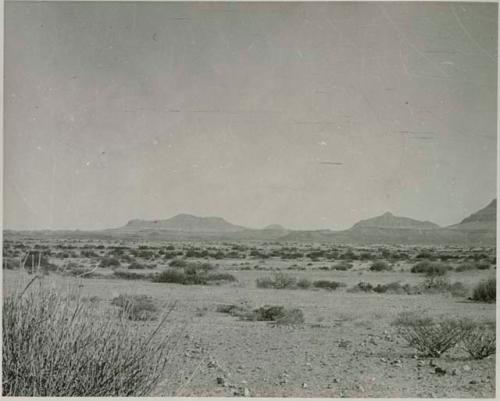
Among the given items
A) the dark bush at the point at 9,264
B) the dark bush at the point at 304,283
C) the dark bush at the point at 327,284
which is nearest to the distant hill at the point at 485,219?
the dark bush at the point at 327,284

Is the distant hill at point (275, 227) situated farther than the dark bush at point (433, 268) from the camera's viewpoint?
Yes

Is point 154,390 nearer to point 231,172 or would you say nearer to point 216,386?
point 216,386

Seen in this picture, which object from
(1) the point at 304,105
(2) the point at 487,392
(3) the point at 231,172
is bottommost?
(2) the point at 487,392

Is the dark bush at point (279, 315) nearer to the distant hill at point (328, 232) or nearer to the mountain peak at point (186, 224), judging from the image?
the distant hill at point (328, 232)

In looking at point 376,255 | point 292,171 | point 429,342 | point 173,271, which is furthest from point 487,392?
point 173,271

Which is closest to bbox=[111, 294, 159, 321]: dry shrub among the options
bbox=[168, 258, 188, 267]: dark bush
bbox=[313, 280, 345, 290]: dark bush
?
bbox=[168, 258, 188, 267]: dark bush

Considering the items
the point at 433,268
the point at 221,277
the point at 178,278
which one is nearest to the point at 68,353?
the point at 178,278
